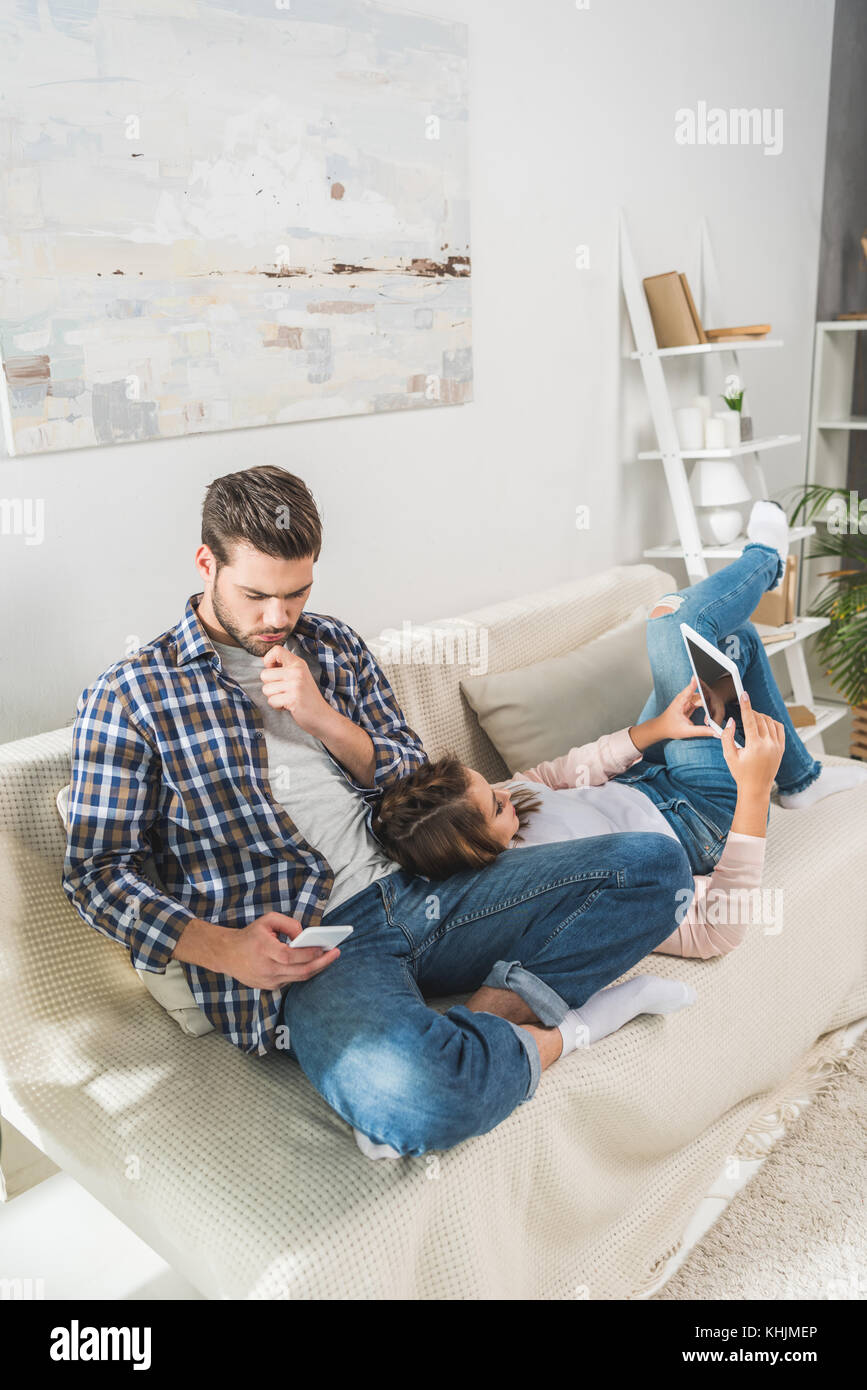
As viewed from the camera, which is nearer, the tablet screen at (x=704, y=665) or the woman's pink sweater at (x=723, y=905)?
the woman's pink sweater at (x=723, y=905)

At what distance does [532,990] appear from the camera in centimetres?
146

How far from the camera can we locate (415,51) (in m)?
2.04

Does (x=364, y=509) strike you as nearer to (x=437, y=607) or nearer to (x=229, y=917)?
(x=437, y=607)

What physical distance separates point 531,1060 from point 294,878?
413 millimetres

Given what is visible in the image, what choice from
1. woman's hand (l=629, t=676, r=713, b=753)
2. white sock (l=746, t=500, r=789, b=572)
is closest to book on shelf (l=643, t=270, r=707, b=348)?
white sock (l=746, t=500, r=789, b=572)

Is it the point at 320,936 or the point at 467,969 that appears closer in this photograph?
the point at 320,936

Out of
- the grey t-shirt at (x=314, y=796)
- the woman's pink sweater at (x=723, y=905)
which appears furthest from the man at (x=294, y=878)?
the woman's pink sweater at (x=723, y=905)

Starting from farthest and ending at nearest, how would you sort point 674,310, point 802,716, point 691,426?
point 802,716 → point 691,426 → point 674,310

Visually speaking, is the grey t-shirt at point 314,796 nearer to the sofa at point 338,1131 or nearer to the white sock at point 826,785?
the sofa at point 338,1131

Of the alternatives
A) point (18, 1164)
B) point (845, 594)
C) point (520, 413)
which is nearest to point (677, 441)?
point (520, 413)

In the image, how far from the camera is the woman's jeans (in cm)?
187

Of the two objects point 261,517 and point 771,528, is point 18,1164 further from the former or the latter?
point 771,528

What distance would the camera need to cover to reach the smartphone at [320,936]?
1335mm

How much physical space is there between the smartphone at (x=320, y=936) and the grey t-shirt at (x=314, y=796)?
165 millimetres
